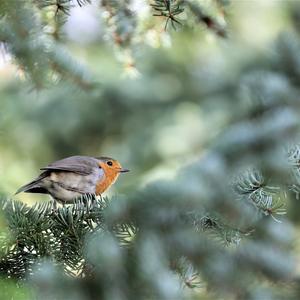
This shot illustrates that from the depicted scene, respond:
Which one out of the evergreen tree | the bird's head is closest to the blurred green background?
the bird's head

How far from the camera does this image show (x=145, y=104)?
6.21 meters

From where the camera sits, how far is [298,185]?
2.20 meters

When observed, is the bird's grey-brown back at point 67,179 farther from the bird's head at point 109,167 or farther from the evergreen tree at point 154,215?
the evergreen tree at point 154,215

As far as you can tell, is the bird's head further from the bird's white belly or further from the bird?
the bird's white belly

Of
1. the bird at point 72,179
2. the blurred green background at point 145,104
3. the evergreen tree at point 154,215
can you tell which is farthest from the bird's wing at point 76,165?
the blurred green background at point 145,104

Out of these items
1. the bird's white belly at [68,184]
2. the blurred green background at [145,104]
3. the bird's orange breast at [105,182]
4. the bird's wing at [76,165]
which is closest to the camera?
the bird's white belly at [68,184]

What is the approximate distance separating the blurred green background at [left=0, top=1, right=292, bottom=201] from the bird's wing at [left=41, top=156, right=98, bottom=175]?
4.07 ft

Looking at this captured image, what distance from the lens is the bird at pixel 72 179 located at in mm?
3098

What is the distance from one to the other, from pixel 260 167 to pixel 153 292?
0.59 metres

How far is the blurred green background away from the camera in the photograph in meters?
5.35

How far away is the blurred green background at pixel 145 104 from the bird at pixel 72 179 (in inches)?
49.4

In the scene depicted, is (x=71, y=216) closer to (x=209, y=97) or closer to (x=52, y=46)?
(x=52, y=46)

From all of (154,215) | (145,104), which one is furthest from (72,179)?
(145,104)

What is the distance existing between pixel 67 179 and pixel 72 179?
0.03 meters
